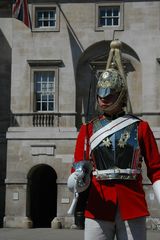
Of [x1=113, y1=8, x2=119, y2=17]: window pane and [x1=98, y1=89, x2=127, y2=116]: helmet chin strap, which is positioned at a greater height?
[x1=113, y1=8, x2=119, y2=17]: window pane

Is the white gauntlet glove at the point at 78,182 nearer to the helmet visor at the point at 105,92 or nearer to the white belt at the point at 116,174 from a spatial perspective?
the white belt at the point at 116,174

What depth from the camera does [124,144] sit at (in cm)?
528

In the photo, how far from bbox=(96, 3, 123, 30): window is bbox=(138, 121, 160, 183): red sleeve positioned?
22.6 m

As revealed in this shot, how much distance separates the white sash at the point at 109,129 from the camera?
17.5 feet

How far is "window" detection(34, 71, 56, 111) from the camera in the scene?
2745 cm

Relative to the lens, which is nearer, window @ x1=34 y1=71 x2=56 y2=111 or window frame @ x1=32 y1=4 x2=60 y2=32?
window @ x1=34 y1=71 x2=56 y2=111

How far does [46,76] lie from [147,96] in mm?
4846

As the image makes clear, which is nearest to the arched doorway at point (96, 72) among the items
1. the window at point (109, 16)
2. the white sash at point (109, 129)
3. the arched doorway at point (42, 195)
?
the window at point (109, 16)

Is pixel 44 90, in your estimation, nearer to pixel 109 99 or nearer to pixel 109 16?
pixel 109 16

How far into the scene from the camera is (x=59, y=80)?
27359mm

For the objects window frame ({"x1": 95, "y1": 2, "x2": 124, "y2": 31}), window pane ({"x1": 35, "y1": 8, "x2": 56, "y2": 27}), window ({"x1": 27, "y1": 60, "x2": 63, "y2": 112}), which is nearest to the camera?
window ({"x1": 27, "y1": 60, "x2": 63, "y2": 112})

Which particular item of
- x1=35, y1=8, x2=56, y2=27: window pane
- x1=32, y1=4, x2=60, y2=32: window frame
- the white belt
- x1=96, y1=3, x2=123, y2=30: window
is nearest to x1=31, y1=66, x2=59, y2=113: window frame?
x1=32, y1=4, x2=60, y2=32: window frame

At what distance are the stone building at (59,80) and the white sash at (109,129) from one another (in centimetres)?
2105

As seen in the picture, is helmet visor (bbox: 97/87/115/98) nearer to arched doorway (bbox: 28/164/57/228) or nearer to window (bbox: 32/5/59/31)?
arched doorway (bbox: 28/164/57/228)
